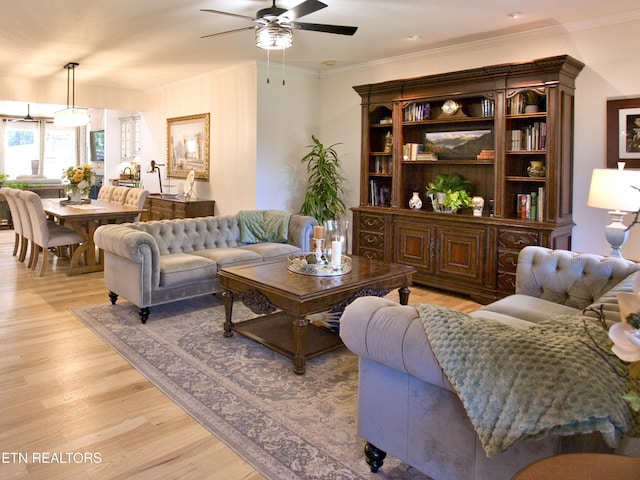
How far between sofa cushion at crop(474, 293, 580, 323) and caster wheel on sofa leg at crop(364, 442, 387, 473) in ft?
3.70

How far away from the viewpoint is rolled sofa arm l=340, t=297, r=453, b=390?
69.1 inches

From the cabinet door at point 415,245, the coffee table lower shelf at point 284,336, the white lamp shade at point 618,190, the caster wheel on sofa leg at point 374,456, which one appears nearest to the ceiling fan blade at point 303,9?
the coffee table lower shelf at point 284,336

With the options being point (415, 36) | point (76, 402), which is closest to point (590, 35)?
point (415, 36)

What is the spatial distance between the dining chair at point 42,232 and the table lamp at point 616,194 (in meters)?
5.45

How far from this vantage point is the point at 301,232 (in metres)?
5.33

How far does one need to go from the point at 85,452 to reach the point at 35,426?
412 millimetres

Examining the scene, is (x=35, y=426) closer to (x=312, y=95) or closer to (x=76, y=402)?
(x=76, y=402)

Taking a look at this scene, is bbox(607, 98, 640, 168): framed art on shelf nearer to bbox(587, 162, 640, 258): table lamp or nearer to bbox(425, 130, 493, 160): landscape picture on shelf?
bbox(587, 162, 640, 258): table lamp

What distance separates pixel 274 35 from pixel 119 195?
4625mm

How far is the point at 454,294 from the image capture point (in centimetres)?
529

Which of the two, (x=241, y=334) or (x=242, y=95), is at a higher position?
(x=242, y=95)

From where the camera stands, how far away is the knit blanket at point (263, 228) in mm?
5426

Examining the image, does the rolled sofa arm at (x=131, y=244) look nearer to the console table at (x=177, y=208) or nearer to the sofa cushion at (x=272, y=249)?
the sofa cushion at (x=272, y=249)

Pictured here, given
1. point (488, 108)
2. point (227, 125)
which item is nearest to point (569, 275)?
point (488, 108)
